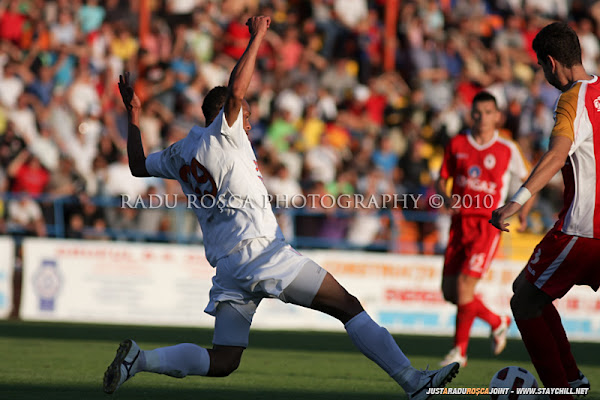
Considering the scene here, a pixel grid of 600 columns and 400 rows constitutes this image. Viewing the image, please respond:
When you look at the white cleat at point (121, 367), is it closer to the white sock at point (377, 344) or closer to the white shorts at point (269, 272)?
the white shorts at point (269, 272)

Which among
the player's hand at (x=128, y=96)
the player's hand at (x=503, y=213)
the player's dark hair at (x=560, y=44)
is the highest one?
the player's dark hair at (x=560, y=44)

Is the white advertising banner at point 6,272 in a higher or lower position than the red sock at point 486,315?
lower

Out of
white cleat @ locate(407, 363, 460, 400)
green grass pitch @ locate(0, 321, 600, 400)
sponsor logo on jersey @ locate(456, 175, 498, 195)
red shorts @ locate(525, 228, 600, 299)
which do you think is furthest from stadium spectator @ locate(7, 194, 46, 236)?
red shorts @ locate(525, 228, 600, 299)

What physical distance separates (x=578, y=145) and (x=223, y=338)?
102 inches

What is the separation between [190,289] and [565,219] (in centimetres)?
959

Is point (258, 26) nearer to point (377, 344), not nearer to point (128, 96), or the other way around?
point (128, 96)

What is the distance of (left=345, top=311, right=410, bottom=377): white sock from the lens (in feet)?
20.3

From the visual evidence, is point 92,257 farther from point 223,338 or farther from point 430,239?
point 223,338

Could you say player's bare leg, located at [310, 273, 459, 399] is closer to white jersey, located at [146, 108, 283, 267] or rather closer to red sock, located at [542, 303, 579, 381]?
white jersey, located at [146, 108, 283, 267]

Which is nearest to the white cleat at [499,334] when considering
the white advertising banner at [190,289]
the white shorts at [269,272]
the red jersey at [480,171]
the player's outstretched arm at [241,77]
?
the red jersey at [480,171]

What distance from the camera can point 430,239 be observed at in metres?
16.3

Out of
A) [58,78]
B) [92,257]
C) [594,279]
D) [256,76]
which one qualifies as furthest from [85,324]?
[594,279]

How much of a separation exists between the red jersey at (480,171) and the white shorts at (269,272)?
175 inches

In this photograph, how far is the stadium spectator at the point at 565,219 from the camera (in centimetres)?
591
